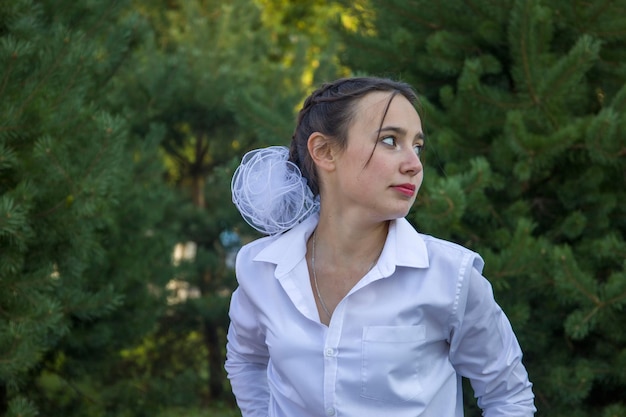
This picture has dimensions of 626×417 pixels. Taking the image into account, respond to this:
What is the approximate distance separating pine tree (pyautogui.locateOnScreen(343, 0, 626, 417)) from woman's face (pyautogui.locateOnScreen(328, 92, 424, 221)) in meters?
1.04

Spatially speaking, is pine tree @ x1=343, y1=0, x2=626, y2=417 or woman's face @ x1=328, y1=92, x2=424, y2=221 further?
pine tree @ x1=343, y1=0, x2=626, y2=417

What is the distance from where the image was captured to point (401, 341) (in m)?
2.18

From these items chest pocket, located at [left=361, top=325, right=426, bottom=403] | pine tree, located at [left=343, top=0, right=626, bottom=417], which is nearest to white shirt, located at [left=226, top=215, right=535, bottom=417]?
chest pocket, located at [left=361, top=325, right=426, bottom=403]

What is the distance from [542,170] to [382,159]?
1607 millimetres

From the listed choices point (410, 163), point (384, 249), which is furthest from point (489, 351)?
point (410, 163)

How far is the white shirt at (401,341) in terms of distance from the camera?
7.20 feet

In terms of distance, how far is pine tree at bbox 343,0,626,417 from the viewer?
3385 millimetres

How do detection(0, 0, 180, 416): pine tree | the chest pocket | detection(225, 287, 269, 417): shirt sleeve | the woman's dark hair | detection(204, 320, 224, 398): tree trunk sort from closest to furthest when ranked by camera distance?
the chest pocket → the woman's dark hair → detection(225, 287, 269, 417): shirt sleeve → detection(0, 0, 180, 416): pine tree → detection(204, 320, 224, 398): tree trunk

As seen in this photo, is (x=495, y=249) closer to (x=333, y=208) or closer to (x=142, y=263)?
(x=333, y=208)

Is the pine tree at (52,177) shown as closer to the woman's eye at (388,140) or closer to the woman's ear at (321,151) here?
the woman's ear at (321,151)

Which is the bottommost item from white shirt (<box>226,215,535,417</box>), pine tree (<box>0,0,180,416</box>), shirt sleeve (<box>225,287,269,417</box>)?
pine tree (<box>0,0,180,416</box>)

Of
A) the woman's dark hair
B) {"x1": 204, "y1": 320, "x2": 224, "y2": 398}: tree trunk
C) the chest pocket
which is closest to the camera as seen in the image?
the chest pocket

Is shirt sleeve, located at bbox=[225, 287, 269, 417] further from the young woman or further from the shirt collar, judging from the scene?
the shirt collar

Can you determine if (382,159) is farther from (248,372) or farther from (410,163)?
(248,372)
